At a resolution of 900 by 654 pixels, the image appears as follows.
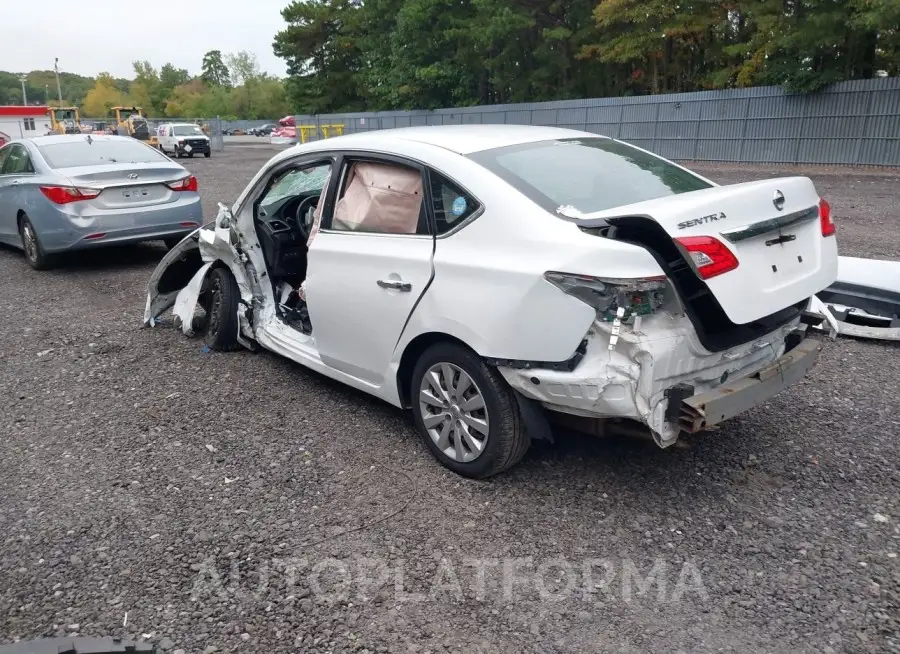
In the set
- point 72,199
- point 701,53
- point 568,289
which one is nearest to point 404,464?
point 568,289

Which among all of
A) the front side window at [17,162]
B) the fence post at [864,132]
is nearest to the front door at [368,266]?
the front side window at [17,162]

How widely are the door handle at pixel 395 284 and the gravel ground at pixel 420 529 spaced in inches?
36.4

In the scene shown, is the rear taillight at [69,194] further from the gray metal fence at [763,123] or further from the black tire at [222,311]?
the gray metal fence at [763,123]

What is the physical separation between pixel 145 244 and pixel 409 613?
351 inches

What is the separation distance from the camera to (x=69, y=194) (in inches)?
318

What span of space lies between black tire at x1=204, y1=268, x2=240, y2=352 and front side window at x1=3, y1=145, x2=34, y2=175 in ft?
14.7

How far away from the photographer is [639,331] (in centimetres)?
301

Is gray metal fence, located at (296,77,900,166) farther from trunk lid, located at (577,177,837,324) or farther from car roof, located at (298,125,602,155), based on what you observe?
trunk lid, located at (577,177,837,324)

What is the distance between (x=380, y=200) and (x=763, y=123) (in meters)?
20.8

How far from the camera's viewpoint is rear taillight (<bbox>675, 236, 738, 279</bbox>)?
2.92m

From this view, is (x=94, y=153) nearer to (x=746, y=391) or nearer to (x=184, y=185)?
(x=184, y=185)

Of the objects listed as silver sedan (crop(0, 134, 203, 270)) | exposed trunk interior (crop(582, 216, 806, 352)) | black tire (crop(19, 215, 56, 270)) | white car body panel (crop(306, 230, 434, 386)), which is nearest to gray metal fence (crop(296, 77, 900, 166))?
silver sedan (crop(0, 134, 203, 270))

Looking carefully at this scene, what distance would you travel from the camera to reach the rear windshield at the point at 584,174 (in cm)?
350

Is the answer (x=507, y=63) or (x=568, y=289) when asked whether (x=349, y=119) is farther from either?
(x=568, y=289)
